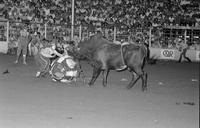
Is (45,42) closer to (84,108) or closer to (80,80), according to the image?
(80,80)

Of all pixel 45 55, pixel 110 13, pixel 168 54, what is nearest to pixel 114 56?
pixel 45 55

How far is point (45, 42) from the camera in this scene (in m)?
15.0

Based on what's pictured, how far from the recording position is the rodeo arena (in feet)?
29.2

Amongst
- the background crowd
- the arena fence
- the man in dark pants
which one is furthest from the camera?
the background crowd

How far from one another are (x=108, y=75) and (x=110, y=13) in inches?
A: 526

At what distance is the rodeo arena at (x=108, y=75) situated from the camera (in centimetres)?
890

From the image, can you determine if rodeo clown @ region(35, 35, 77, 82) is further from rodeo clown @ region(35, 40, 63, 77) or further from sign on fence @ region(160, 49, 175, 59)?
sign on fence @ region(160, 49, 175, 59)

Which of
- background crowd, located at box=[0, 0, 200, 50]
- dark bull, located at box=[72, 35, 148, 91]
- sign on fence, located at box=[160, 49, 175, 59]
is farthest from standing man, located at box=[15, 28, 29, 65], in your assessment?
sign on fence, located at box=[160, 49, 175, 59]

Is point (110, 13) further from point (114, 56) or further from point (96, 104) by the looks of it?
point (96, 104)

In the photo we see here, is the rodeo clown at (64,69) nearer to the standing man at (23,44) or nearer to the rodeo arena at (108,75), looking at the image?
the rodeo arena at (108,75)

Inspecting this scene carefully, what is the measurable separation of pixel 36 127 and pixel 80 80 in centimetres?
724

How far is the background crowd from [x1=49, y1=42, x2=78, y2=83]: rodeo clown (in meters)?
13.3

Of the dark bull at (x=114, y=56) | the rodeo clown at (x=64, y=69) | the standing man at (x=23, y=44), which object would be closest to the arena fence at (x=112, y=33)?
the standing man at (x=23, y=44)

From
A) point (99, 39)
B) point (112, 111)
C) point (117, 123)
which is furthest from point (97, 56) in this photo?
point (117, 123)
